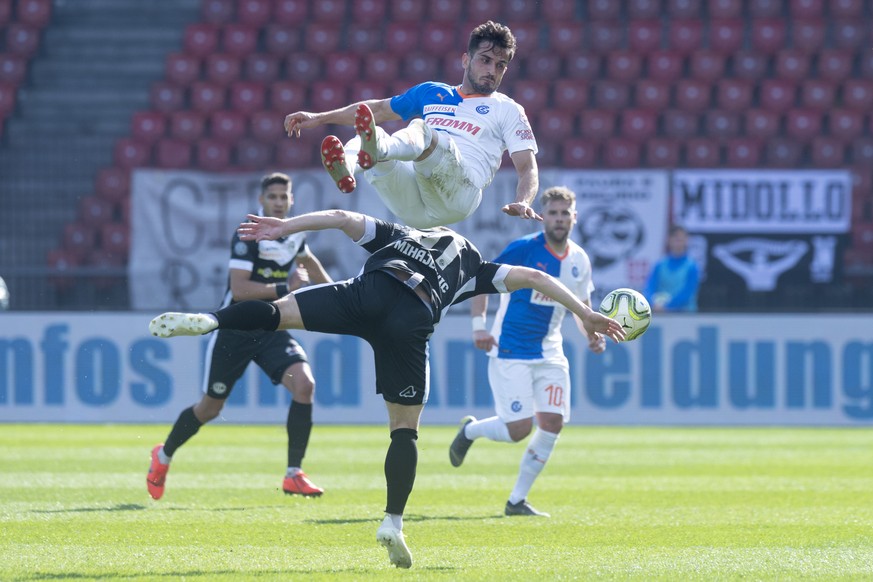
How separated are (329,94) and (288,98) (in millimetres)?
689

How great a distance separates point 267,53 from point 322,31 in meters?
0.98

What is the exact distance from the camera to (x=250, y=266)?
954cm

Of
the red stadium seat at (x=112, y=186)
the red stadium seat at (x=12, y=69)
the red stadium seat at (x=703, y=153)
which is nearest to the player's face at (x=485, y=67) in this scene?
the red stadium seat at (x=703, y=153)

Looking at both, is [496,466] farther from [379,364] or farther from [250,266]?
[379,364]

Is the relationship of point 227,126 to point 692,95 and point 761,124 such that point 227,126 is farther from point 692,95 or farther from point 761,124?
point 761,124

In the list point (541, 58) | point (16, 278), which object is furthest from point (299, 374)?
point (541, 58)

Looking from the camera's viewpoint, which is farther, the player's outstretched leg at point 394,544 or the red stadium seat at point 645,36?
the red stadium seat at point 645,36

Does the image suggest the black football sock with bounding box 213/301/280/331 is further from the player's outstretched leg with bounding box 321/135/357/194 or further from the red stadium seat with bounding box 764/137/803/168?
the red stadium seat with bounding box 764/137/803/168

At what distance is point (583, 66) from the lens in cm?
2186

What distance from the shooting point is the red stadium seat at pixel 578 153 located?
2038 cm

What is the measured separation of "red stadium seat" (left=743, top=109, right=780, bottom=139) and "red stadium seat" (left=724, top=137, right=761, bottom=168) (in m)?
0.39

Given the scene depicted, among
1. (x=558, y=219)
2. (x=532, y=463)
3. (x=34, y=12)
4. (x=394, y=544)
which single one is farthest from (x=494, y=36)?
(x=34, y=12)

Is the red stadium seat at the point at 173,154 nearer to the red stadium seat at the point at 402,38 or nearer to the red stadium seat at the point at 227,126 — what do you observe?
the red stadium seat at the point at 227,126

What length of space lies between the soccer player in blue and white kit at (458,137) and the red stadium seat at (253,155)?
507 inches
